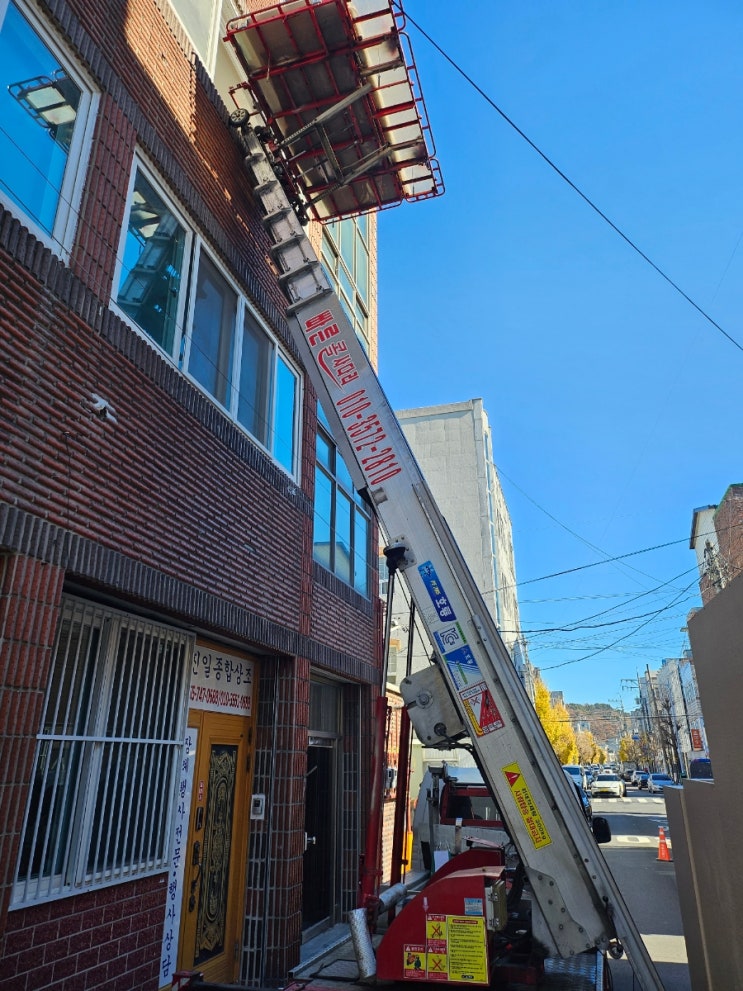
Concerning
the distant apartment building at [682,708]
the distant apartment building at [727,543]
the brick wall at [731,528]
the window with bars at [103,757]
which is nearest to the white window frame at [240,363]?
the window with bars at [103,757]

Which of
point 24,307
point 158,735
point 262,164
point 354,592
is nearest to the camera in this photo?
point 24,307

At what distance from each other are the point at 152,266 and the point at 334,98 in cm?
353

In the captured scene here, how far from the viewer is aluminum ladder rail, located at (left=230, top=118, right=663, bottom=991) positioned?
445 centimetres

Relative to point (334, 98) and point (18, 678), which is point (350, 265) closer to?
point (334, 98)

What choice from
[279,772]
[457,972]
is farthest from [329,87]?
[457,972]

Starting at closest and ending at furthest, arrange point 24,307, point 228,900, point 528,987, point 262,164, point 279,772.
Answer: point 24,307, point 528,987, point 228,900, point 279,772, point 262,164

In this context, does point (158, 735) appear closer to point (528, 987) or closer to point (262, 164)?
point (528, 987)

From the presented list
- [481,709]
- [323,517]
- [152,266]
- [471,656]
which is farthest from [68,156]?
[323,517]

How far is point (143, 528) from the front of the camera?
5.00 meters

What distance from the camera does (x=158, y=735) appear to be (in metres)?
5.43

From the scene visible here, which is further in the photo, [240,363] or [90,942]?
[240,363]

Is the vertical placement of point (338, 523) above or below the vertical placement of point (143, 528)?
above

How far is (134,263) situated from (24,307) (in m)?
1.55

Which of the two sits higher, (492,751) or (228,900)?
(492,751)
